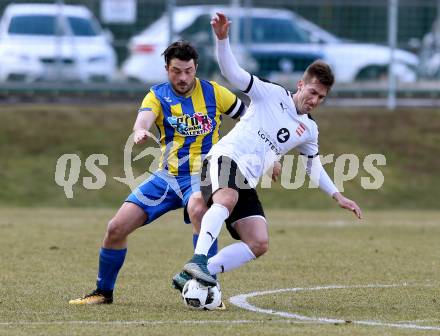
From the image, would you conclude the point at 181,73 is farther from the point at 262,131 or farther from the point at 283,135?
the point at 283,135

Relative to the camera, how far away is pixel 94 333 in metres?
6.22

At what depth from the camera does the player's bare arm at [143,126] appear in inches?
275

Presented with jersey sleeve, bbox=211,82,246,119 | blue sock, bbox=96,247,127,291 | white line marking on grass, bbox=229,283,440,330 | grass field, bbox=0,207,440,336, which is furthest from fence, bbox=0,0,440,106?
blue sock, bbox=96,247,127,291

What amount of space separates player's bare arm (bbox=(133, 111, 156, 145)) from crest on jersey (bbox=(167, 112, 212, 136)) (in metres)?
0.21

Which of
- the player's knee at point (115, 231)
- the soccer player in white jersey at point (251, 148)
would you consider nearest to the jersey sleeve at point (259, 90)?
the soccer player in white jersey at point (251, 148)

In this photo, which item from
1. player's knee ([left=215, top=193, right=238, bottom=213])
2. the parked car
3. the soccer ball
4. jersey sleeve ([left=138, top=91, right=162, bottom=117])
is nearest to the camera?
the soccer ball

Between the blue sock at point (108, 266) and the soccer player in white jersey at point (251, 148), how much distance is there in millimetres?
704

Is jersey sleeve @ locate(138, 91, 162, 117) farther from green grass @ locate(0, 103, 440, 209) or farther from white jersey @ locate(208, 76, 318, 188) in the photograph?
green grass @ locate(0, 103, 440, 209)

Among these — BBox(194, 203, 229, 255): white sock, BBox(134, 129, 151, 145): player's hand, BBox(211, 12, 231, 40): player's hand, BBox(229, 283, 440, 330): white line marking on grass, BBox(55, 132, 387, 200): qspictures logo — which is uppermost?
BBox(211, 12, 231, 40): player's hand

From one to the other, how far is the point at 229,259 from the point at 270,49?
1392 cm

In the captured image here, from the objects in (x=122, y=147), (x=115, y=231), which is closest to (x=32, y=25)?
(x=122, y=147)

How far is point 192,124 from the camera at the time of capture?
780 cm

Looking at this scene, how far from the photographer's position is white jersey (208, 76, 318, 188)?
755 cm

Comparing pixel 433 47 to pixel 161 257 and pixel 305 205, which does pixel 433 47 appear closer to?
pixel 305 205
